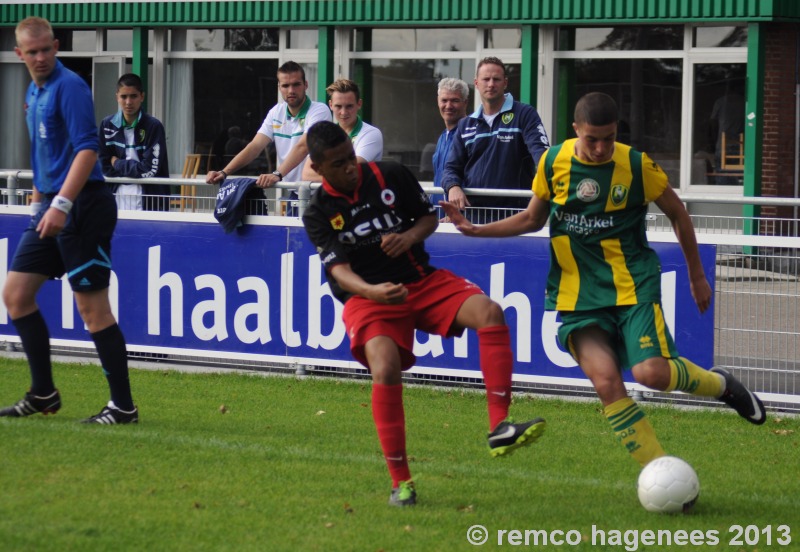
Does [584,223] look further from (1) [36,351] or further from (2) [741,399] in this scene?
(1) [36,351]

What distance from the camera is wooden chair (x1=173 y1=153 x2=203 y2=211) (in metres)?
10.7

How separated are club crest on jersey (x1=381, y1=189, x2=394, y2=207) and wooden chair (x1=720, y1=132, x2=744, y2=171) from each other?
14600 mm

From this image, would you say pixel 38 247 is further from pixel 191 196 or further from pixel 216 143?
pixel 216 143

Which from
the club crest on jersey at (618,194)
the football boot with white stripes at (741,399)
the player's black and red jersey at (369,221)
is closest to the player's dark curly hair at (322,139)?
the player's black and red jersey at (369,221)

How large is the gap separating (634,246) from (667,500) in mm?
1241

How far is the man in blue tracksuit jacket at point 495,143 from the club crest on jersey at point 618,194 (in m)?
3.51

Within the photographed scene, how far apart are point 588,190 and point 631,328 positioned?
2.26ft

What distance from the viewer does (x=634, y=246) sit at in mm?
6359

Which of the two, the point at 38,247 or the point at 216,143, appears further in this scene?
the point at 216,143

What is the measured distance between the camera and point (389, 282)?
21.0 ft

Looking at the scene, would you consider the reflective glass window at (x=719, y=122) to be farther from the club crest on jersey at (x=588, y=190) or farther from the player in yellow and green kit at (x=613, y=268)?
the club crest on jersey at (x=588, y=190)

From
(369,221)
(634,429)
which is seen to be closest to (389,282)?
(369,221)

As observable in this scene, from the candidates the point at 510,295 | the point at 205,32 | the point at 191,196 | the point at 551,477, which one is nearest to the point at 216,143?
the point at 205,32

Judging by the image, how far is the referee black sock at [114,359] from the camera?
7.81 meters
